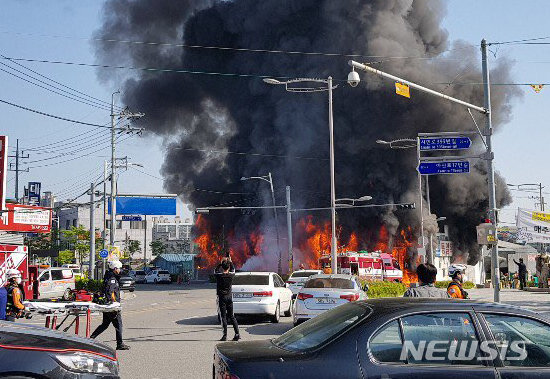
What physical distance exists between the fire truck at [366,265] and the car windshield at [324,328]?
114 ft

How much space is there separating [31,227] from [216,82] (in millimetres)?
44202

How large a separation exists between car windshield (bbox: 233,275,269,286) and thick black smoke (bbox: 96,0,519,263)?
36.4 m

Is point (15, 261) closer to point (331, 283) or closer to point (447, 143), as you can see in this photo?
point (331, 283)

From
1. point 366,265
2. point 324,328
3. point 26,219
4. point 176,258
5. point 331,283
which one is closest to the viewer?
point 324,328

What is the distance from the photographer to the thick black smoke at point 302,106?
60000mm

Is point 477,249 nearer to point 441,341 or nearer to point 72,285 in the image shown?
point 72,285

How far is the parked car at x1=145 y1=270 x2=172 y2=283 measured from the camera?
64250 millimetres

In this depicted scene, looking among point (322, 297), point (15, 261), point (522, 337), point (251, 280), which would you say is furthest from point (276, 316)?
point (522, 337)

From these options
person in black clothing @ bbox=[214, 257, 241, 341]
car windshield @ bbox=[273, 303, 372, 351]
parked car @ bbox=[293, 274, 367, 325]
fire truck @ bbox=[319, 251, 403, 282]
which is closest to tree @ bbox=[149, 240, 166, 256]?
fire truck @ bbox=[319, 251, 403, 282]

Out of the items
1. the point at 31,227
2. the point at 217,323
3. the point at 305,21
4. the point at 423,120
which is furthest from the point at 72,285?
the point at 305,21

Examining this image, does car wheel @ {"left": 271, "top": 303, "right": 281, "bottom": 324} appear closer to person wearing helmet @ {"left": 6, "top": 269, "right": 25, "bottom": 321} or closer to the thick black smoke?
person wearing helmet @ {"left": 6, "top": 269, "right": 25, "bottom": 321}

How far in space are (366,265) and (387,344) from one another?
39067mm

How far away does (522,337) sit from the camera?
17.0 feet

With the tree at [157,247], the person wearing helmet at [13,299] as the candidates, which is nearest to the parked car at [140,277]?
the tree at [157,247]
